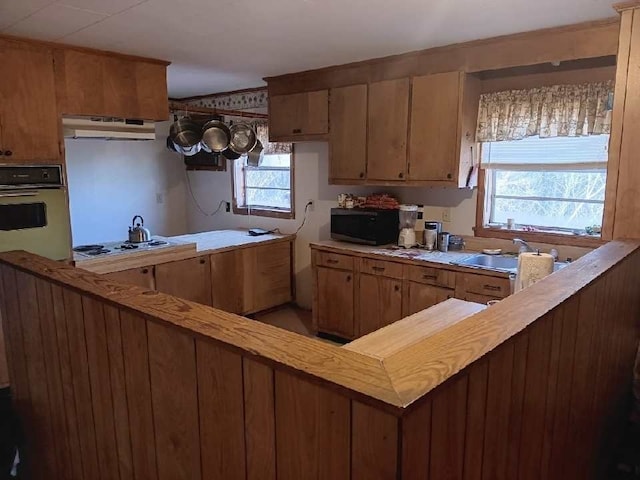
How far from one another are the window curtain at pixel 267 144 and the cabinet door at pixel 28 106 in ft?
6.97

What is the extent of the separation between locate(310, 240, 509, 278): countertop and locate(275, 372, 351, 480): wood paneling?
7.91 feet

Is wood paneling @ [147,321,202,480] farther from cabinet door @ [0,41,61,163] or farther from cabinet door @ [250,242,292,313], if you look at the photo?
cabinet door @ [250,242,292,313]

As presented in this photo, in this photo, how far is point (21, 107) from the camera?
3.05m

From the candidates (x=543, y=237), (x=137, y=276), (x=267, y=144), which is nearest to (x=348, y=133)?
(x=267, y=144)

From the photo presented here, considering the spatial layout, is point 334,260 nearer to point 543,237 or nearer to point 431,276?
point 431,276

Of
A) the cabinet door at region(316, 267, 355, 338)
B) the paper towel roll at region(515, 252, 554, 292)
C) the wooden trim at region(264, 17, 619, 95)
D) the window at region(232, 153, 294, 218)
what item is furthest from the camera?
the window at region(232, 153, 294, 218)

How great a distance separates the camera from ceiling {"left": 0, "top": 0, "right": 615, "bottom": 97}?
2.42 meters

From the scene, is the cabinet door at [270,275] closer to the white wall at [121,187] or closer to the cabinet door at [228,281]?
the cabinet door at [228,281]

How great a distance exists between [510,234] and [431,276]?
691 mm

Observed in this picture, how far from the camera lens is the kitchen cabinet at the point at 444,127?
335 cm

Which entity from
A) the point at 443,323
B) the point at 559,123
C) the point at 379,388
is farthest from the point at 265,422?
the point at 559,123

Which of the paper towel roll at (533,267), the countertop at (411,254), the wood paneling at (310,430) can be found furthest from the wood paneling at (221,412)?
the countertop at (411,254)

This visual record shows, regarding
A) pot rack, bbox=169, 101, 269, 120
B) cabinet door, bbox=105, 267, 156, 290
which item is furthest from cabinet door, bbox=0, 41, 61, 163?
pot rack, bbox=169, 101, 269, 120

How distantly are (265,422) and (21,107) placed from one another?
294 cm
